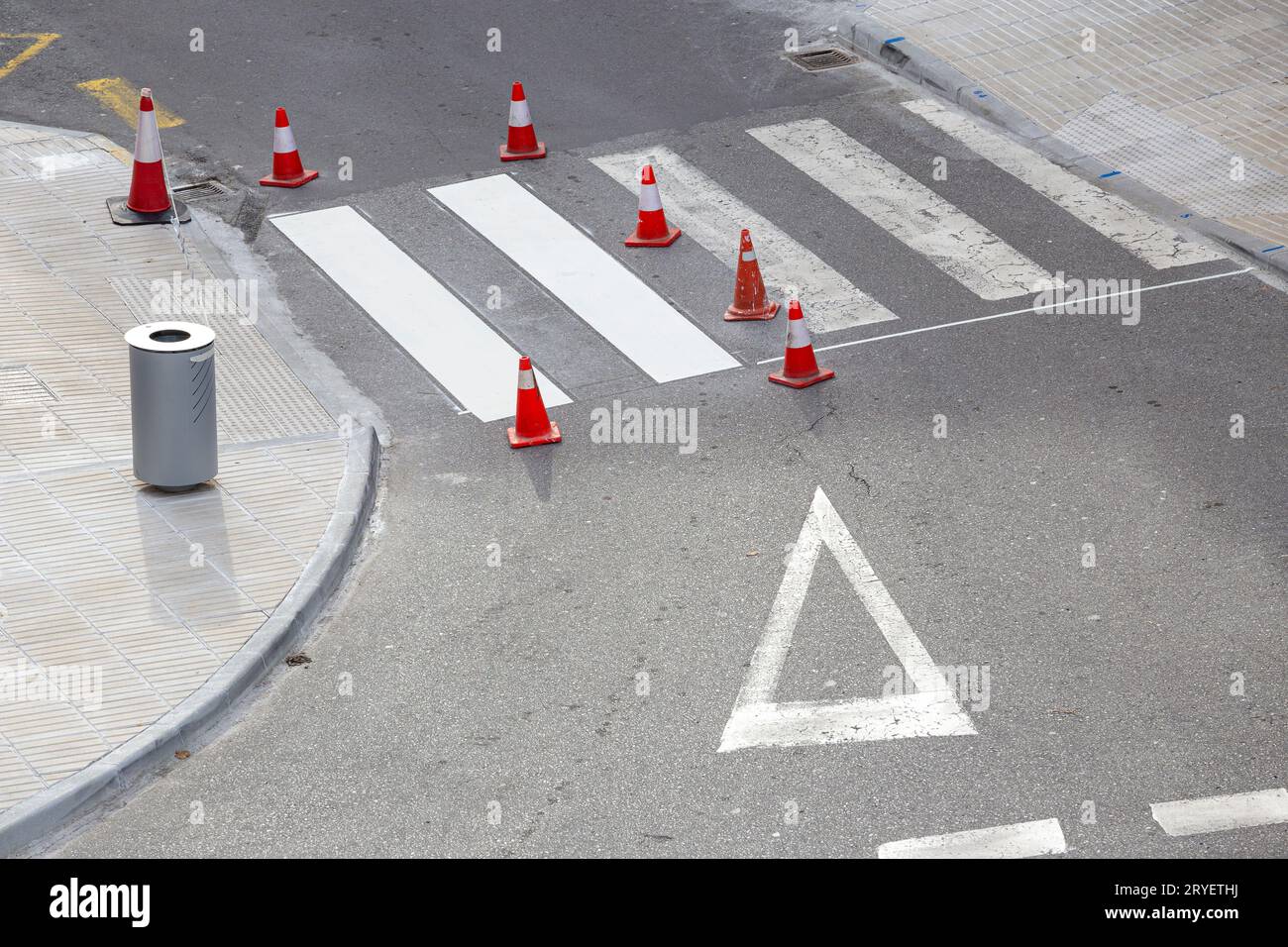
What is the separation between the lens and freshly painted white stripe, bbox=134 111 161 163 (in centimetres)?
1239

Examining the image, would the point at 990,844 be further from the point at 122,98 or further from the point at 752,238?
the point at 122,98

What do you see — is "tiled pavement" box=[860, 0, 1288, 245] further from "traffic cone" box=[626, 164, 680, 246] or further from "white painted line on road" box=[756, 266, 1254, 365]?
"traffic cone" box=[626, 164, 680, 246]

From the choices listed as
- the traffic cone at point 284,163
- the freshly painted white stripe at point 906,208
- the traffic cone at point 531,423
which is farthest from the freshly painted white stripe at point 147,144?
the freshly painted white stripe at point 906,208

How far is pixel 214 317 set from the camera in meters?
11.4

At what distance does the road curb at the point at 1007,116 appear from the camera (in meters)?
12.6

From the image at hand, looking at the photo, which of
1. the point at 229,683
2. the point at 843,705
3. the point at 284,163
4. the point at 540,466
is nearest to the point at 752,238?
the point at 540,466

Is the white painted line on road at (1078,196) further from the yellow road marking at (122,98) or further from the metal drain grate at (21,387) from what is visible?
the metal drain grate at (21,387)

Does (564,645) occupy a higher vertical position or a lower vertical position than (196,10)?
lower

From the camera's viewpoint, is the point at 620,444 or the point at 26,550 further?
the point at 620,444

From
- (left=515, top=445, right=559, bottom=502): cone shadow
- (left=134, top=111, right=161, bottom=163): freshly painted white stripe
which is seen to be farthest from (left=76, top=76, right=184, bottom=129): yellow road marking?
(left=515, top=445, right=559, bottom=502): cone shadow

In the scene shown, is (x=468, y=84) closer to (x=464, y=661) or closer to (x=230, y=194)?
(x=230, y=194)

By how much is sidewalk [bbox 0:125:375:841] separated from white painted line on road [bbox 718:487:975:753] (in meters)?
2.21

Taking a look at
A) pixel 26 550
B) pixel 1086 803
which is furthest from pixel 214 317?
pixel 1086 803
